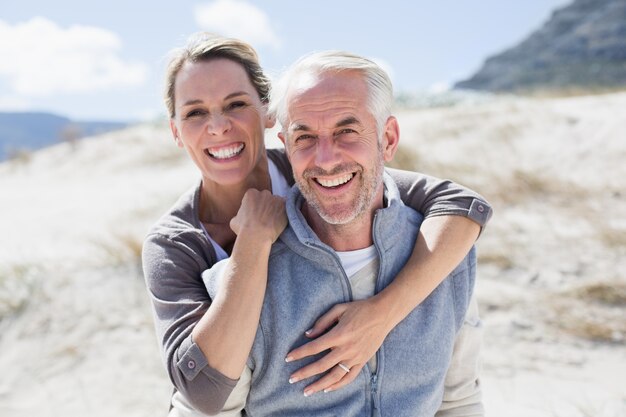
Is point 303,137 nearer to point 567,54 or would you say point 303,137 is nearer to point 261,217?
point 261,217

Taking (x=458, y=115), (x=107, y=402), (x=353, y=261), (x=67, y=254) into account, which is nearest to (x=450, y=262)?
(x=353, y=261)

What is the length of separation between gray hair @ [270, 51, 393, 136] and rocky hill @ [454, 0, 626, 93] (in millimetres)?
30235

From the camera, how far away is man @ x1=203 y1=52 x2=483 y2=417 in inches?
77.2

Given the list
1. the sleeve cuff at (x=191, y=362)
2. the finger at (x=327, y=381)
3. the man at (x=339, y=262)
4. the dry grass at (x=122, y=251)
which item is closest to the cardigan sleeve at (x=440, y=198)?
the man at (x=339, y=262)

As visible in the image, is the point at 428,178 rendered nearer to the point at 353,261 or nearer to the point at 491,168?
the point at 353,261

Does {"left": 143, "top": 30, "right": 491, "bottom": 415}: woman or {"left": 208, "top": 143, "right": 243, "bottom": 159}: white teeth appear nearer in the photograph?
{"left": 143, "top": 30, "right": 491, "bottom": 415}: woman

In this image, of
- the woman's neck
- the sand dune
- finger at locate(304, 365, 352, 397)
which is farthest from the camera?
the sand dune

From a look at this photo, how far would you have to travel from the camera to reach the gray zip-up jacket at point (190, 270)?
5.96 feet

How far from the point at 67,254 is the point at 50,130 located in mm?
66672

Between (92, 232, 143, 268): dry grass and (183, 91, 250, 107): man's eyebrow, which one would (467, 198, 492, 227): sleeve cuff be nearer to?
(183, 91, 250, 107): man's eyebrow

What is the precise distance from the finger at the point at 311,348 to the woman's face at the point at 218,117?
90 centimetres

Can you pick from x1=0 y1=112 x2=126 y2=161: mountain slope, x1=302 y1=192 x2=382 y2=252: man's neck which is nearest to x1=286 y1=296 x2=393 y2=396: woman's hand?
x1=302 y1=192 x2=382 y2=252: man's neck

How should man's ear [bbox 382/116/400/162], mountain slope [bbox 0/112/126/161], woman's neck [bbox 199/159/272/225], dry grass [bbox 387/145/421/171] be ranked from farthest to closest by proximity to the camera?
mountain slope [bbox 0/112/126/161]
dry grass [bbox 387/145/421/171]
woman's neck [bbox 199/159/272/225]
man's ear [bbox 382/116/400/162]

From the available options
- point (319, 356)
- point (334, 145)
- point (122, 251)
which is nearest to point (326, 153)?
point (334, 145)
